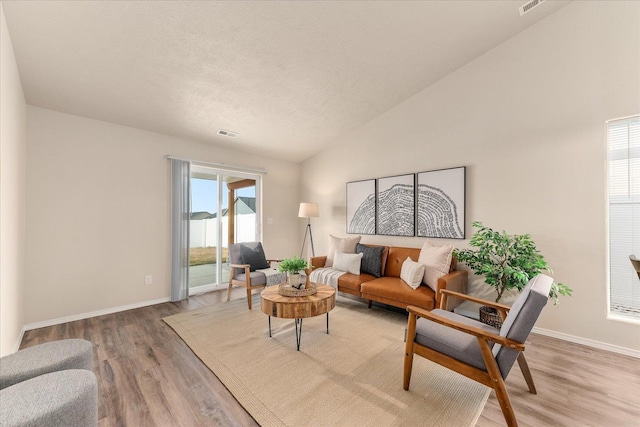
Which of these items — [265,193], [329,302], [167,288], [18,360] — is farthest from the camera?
[265,193]

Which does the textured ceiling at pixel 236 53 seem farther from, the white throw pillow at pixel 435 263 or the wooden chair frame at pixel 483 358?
the wooden chair frame at pixel 483 358

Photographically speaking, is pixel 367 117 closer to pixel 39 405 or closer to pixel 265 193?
pixel 265 193

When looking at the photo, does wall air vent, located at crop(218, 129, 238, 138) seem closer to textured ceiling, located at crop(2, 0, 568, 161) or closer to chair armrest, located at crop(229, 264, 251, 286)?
textured ceiling, located at crop(2, 0, 568, 161)

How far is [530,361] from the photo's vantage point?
7.75 feet

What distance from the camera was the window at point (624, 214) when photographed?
8.29 ft

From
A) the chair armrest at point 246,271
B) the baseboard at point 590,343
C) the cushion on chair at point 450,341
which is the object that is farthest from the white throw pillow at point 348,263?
the baseboard at point 590,343

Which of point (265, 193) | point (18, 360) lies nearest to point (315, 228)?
point (265, 193)

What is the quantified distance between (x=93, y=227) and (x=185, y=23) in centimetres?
287

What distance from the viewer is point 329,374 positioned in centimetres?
214

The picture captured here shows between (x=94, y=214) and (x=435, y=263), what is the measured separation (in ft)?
14.7

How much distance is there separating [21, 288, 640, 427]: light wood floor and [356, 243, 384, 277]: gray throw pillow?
5.93ft

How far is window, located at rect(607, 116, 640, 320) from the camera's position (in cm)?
253

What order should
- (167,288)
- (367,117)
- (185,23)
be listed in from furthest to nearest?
(367,117), (167,288), (185,23)

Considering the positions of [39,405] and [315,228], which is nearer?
[39,405]
